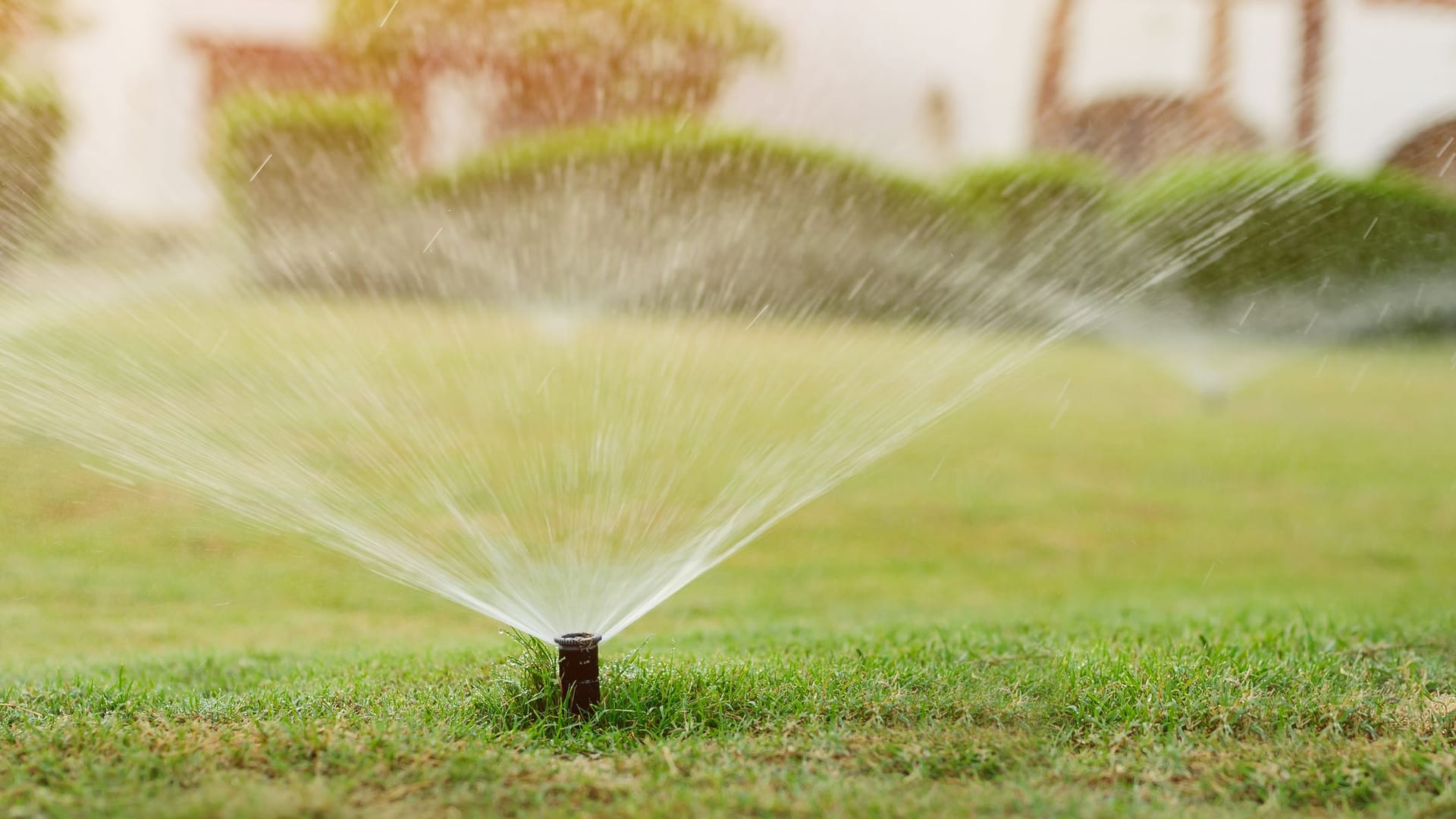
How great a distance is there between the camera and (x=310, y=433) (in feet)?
23.6

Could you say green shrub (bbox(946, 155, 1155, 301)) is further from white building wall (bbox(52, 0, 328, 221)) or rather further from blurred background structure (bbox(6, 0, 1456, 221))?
white building wall (bbox(52, 0, 328, 221))

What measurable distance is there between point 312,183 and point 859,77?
22.6 ft

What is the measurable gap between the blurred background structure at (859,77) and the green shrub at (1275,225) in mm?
2315

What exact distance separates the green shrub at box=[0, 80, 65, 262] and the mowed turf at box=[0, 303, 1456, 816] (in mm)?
5484

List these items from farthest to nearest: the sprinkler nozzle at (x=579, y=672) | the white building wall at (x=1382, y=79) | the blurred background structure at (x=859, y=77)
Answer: the white building wall at (x=1382, y=79), the blurred background structure at (x=859, y=77), the sprinkler nozzle at (x=579, y=672)

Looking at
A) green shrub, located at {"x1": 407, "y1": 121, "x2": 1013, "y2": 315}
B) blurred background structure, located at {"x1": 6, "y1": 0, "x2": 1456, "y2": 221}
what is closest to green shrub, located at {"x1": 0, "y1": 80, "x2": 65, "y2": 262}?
blurred background structure, located at {"x1": 6, "y1": 0, "x2": 1456, "y2": 221}

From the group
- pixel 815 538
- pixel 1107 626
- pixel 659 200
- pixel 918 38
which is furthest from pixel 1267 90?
pixel 1107 626

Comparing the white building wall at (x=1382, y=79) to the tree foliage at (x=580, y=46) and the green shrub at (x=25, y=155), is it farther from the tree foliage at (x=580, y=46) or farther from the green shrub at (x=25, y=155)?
the green shrub at (x=25, y=155)

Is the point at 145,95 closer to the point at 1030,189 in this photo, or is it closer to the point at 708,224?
the point at 708,224

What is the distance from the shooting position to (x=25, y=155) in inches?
467

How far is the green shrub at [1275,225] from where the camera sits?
12.7 m

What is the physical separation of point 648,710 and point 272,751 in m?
0.88

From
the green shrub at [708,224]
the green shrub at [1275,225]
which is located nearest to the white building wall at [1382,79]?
the green shrub at [1275,225]

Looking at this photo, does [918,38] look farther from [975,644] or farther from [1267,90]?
[975,644]
